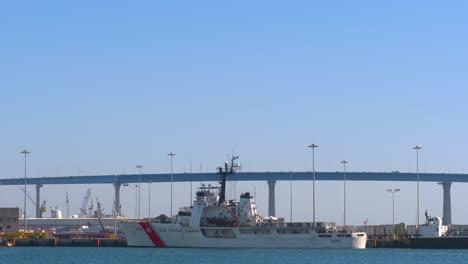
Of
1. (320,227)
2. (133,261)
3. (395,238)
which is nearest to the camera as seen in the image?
(133,261)

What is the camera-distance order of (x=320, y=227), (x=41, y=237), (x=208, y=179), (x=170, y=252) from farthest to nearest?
(x=208, y=179) → (x=41, y=237) → (x=320, y=227) → (x=170, y=252)

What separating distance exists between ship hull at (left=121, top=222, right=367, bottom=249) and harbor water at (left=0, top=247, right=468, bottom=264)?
184 cm

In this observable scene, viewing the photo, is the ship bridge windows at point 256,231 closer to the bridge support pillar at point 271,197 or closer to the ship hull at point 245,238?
the ship hull at point 245,238

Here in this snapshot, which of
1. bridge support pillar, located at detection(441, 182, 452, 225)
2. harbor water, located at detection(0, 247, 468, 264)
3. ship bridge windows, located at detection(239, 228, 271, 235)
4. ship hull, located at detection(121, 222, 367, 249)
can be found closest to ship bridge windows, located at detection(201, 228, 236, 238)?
ship hull, located at detection(121, 222, 367, 249)

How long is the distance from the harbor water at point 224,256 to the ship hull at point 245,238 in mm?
1838

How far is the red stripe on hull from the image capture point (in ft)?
351

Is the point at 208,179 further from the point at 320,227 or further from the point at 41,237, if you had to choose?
the point at 320,227

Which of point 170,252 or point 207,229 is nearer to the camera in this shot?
point 170,252

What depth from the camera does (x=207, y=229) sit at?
344 ft

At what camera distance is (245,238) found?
105 m

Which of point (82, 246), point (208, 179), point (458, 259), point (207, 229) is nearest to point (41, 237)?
point (82, 246)

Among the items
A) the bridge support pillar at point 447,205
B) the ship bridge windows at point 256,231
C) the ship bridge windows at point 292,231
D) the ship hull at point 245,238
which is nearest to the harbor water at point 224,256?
the ship hull at point 245,238

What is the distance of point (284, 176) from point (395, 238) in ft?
251

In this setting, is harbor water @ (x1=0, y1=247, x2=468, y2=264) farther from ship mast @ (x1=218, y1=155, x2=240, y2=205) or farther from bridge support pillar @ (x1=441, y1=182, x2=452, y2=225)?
bridge support pillar @ (x1=441, y1=182, x2=452, y2=225)
